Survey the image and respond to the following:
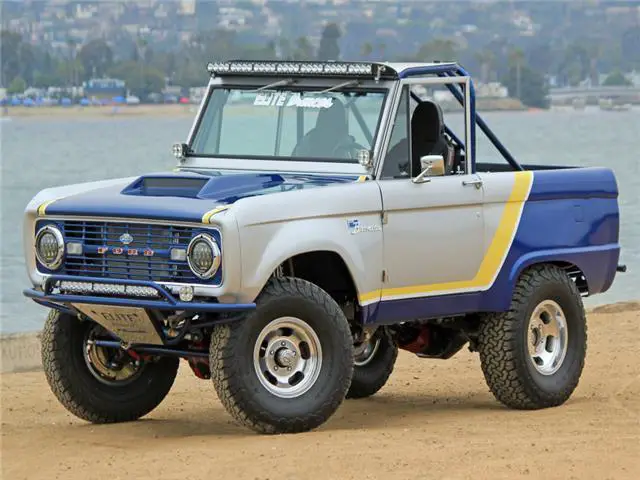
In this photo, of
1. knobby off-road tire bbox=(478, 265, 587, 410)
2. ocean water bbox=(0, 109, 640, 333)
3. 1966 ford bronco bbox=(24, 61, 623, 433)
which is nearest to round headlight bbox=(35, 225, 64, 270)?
1966 ford bronco bbox=(24, 61, 623, 433)

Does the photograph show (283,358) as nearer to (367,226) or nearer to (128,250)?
(367,226)

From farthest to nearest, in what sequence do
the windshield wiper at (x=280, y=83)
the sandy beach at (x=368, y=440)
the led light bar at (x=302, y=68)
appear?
the windshield wiper at (x=280, y=83), the led light bar at (x=302, y=68), the sandy beach at (x=368, y=440)

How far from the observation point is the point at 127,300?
9.97 m

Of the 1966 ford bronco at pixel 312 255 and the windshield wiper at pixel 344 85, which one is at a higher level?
the windshield wiper at pixel 344 85

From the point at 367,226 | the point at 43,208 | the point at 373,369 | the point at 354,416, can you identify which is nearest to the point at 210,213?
the point at 367,226

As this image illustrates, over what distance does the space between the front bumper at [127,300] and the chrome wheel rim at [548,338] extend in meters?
2.70

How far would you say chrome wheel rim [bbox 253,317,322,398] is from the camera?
33.3 feet

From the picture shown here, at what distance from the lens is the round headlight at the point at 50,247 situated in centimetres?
1041

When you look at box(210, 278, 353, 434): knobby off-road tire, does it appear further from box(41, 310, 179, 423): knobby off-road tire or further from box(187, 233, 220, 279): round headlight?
box(41, 310, 179, 423): knobby off-road tire

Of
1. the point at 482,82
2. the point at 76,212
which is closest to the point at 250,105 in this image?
the point at 76,212

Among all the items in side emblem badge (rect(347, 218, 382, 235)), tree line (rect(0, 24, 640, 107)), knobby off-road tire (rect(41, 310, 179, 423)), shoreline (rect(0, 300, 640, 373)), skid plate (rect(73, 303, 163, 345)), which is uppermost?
side emblem badge (rect(347, 218, 382, 235))

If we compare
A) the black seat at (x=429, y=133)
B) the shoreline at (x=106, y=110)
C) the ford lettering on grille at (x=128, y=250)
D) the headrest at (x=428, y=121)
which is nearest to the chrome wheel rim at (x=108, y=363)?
the ford lettering on grille at (x=128, y=250)

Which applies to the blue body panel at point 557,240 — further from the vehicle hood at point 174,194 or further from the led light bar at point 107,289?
the led light bar at point 107,289

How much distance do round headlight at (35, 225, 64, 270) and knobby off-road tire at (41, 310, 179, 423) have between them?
580 millimetres
